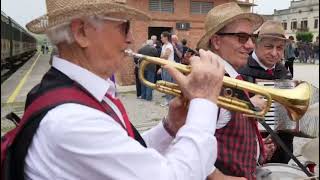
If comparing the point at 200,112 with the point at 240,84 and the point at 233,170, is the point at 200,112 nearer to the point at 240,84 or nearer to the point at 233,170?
the point at 240,84

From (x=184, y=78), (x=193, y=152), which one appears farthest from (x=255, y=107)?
(x=193, y=152)

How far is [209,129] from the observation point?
1.39 m

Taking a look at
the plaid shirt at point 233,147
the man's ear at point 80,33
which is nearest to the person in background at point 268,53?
the plaid shirt at point 233,147

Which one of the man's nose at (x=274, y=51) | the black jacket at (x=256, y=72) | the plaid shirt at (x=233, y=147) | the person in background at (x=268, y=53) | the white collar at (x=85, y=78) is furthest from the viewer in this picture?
the man's nose at (x=274, y=51)

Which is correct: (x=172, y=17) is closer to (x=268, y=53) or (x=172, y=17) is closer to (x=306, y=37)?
(x=268, y=53)

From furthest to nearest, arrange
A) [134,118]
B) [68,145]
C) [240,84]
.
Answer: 1. [134,118]
2. [240,84]
3. [68,145]

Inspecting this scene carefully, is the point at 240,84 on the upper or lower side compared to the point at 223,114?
upper

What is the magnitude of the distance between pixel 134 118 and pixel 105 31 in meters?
6.88

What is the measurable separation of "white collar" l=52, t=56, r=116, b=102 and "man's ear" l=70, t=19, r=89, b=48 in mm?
83

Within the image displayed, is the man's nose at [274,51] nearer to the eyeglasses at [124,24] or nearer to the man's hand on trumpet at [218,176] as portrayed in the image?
the man's hand on trumpet at [218,176]

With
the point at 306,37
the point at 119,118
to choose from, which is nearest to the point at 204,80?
the point at 119,118

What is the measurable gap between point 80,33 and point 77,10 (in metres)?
0.08

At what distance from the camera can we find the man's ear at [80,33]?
1.50 metres

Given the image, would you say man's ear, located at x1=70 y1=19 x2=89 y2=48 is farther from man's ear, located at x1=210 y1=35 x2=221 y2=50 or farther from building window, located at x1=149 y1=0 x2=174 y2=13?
building window, located at x1=149 y1=0 x2=174 y2=13
